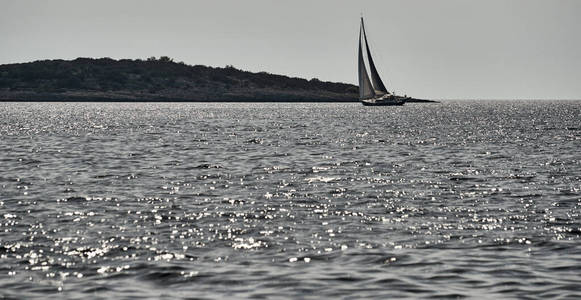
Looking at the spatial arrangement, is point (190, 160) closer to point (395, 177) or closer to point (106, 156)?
point (106, 156)

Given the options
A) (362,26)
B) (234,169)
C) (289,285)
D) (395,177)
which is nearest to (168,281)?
(289,285)

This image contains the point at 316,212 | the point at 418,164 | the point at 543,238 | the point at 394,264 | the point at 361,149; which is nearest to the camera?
the point at 394,264

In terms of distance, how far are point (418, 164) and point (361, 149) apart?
1541cm

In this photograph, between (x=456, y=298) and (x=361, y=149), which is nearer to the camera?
(x=456, y=298)

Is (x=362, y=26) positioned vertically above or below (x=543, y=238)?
above

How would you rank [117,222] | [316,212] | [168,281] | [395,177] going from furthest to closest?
1. [395,177]
2. [316,212]
3. [117,222]
4. [168,281]

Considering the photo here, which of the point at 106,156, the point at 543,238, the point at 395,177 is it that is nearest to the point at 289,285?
the point at 543,238

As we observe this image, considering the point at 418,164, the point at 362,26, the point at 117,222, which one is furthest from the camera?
the point at 362,26

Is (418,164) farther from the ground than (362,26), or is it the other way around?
(362,26)

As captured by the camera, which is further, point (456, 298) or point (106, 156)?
point (106, 156)

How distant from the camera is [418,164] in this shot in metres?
53.5

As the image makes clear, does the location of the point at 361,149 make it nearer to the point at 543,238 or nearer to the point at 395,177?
the point at 395,177

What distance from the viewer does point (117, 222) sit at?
2869 centimetres

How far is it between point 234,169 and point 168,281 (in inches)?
1157
